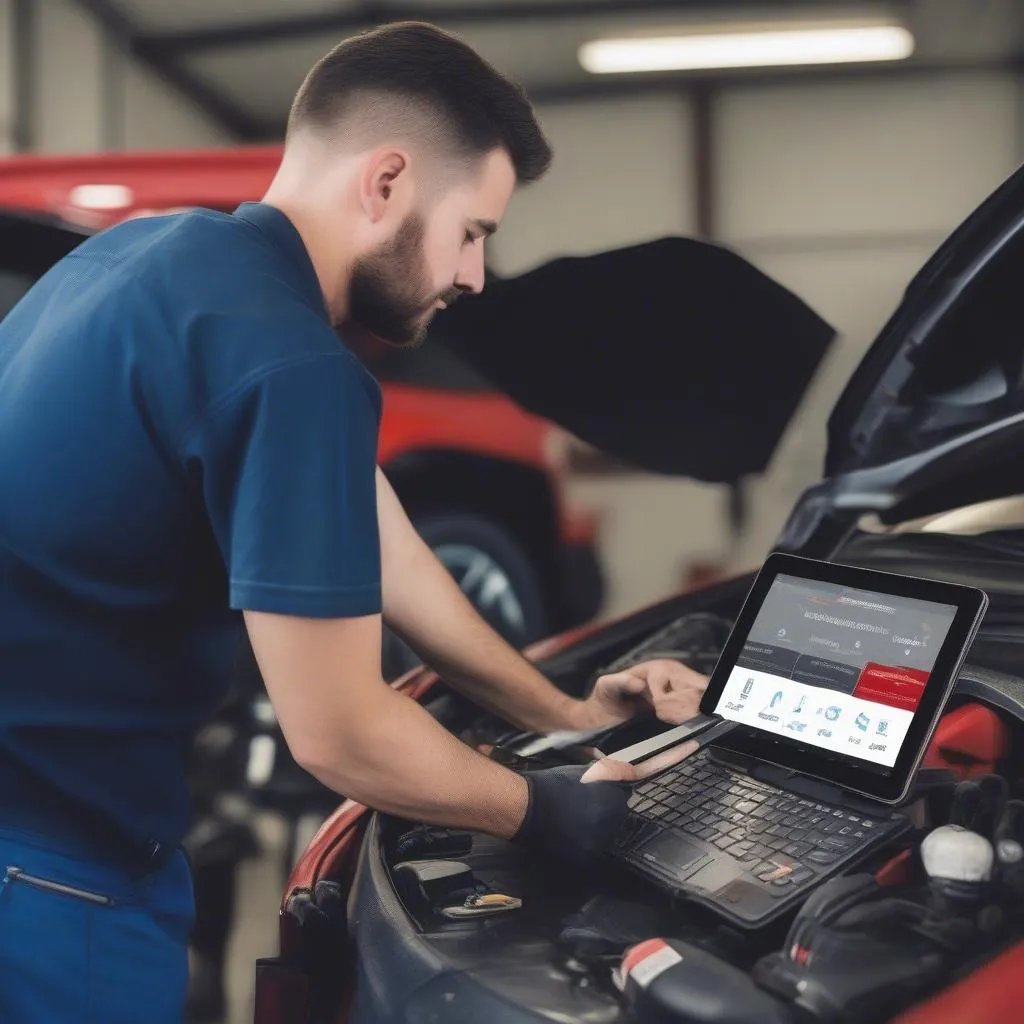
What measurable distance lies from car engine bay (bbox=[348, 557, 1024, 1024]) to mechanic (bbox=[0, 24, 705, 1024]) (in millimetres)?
57

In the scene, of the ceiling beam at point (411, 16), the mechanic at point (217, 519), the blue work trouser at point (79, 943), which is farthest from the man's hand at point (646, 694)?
the ceiling beam at point (411, 16)

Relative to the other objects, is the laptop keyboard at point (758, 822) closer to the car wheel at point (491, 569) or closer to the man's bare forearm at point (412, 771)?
the man's bare forearm at point (412, 771)

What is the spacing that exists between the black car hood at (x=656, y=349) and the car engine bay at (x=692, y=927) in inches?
23.4

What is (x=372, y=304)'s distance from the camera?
3.47 feet

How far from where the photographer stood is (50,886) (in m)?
0.95

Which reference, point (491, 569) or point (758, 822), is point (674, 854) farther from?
point (491, 569)

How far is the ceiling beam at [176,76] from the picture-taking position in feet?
19.6

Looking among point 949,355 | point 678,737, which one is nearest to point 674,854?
point 678,737

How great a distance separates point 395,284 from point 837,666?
51 centimetres

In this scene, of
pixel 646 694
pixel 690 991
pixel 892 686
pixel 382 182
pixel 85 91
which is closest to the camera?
pixel 690 991

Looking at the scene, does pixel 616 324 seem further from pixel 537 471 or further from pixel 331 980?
pixel 537 471

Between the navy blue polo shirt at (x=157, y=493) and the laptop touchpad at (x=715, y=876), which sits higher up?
the navy blue polo shirt at (x=157, y=493)

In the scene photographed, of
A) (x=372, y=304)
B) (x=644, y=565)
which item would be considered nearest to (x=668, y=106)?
(x=644, y=565)

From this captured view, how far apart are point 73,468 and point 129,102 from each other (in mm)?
6026
